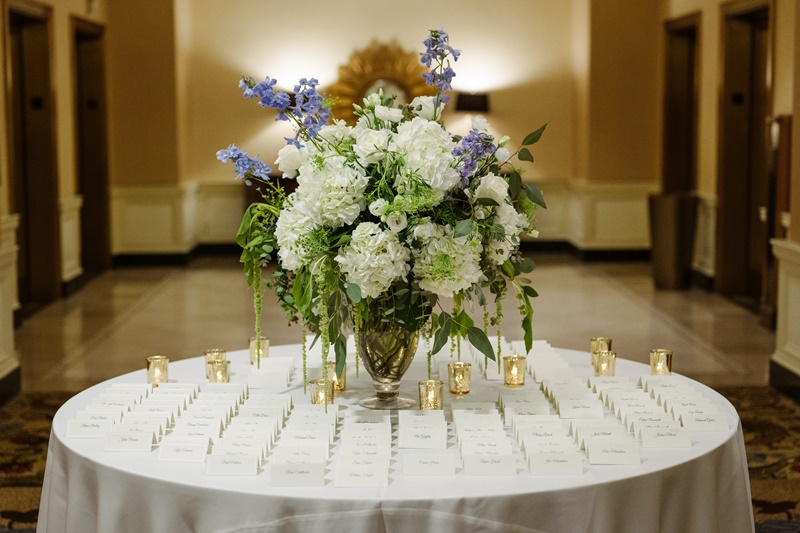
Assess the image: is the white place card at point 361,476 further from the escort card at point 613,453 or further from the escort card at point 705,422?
the escort card at point 705,422

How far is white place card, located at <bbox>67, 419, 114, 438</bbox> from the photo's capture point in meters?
2.57

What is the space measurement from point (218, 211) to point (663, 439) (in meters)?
10.9

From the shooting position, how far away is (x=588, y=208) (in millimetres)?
12148

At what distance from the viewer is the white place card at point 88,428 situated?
2574 mm

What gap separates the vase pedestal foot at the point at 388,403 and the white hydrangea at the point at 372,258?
0.42 m

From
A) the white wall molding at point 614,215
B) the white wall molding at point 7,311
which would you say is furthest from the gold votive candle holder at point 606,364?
the white wall molding at point 614,215

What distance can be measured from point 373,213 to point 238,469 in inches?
26.1

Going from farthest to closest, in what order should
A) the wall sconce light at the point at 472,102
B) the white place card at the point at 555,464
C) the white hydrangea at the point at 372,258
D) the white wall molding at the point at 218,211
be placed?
the white wall molding at the point at 218,211 < the wall sconce light at the point at 472,102 < the white hydrangea at the point at 372,258 < the white place card at the point at 555,464

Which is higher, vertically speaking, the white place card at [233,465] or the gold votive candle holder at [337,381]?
the gold votive candle holder at [337,381]

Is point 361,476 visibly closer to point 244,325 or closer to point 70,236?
point 244,325

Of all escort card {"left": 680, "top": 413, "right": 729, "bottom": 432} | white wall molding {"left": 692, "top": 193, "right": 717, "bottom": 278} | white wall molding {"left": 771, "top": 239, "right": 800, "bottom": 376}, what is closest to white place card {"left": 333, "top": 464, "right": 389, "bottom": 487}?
escort card {"left": 680, "top": 413, "right": 729, "bottom": 432}

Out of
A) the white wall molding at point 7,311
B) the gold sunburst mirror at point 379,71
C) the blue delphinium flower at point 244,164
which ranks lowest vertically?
the white wall molding at point 7,311

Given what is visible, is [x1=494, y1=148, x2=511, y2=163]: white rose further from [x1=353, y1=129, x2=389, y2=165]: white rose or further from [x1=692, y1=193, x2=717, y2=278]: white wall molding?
[x1=692, y1=193, x2=717, y2=278]: white wall molding

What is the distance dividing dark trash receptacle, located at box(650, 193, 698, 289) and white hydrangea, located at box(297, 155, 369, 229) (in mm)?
7795
